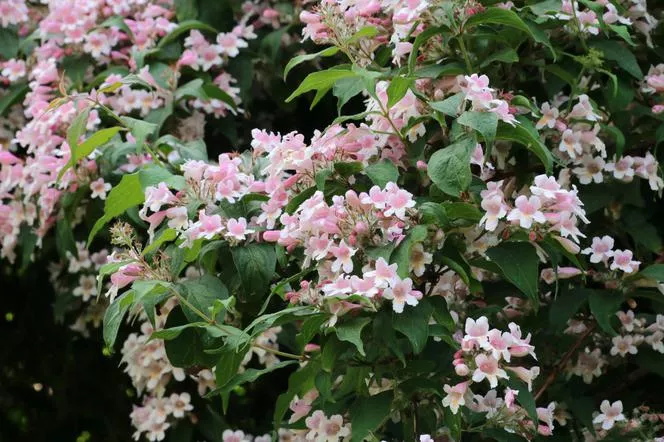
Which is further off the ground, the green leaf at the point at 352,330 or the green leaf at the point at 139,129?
the green leaf at the point at 139,129

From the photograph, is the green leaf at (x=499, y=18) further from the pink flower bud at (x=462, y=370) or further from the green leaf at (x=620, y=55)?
the pink flower bud at (x=462, y=370)

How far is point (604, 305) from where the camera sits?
2377 millimetres

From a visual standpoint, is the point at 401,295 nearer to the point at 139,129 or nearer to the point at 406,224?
the point at 406,224

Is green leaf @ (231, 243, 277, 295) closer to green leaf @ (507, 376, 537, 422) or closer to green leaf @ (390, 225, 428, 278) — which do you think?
green leaf @ (390, 225, 428, 278)

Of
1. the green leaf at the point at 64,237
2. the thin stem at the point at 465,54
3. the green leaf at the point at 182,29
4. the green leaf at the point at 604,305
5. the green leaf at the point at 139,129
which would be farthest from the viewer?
the green leaf at the point at 182,29

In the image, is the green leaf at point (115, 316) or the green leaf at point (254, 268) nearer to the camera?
the green leaf at point (115, 316)

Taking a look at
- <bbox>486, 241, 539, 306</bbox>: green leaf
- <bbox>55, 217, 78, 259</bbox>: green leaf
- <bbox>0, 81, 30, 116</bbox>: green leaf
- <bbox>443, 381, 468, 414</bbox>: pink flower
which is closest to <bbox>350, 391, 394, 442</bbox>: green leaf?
<bbox>443, 381, 468, 414</bbox>: pink flower

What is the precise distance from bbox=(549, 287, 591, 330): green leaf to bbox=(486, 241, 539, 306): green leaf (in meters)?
0.42

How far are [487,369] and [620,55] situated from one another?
3.17 feet

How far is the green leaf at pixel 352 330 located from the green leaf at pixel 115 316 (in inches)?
15.1

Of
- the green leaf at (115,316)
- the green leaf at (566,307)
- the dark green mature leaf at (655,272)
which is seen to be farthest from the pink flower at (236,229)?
the dark green mature leaf at (655,272)

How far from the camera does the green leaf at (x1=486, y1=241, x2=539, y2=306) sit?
2.03 m

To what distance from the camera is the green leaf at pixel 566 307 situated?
242 cm

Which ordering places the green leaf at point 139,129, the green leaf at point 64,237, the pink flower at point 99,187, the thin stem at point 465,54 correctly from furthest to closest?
the green leaf at point 64,237
the pink flower at point 99,187
the green leaf at point 139,129
the thin stem at point 465,54
